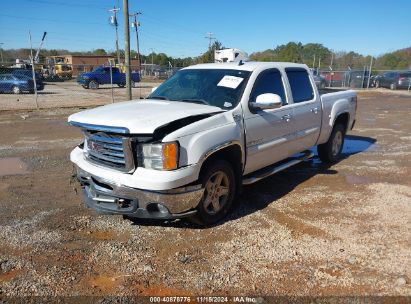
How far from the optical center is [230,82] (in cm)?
478

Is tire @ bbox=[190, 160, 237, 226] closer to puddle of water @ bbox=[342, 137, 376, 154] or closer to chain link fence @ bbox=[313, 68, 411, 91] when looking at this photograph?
puddle of water @ bbox=[342, 137, 376, 154]

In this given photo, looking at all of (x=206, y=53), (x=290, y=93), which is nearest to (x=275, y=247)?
(x=290, y=93)

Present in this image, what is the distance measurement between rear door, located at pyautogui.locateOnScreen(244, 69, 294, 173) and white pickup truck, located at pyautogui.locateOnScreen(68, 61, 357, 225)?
0.01 metres

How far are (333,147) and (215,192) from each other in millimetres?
3822

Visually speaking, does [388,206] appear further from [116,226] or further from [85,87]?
[85,87]

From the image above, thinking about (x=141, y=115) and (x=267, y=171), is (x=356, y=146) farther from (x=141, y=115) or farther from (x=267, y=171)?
(x=141, y=115)

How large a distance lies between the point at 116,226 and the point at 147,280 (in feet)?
3.84

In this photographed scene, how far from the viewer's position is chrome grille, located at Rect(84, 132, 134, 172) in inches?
145

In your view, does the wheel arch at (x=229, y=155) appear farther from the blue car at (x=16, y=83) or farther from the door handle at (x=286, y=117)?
the blue car at (x=16, y=83)

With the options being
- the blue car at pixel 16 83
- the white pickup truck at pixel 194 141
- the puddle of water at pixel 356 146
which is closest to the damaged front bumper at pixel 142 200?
the white pickup truck at pixel 194 141

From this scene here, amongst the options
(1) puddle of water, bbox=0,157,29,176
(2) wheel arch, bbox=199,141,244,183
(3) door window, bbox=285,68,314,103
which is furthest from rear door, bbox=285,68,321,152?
(1) puddle of water, bbox=0,157,29,176

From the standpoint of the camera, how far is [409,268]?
344cm

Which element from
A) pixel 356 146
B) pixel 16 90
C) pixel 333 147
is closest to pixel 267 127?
pixel 333 147

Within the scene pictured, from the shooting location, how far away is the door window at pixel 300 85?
5633mm
